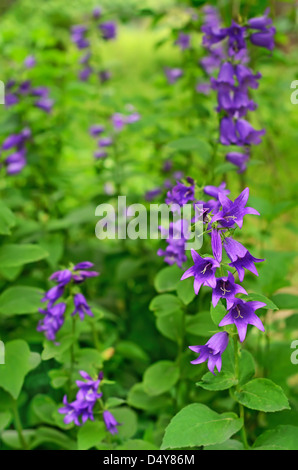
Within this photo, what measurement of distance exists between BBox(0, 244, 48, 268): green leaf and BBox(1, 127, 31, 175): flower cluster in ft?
1.98

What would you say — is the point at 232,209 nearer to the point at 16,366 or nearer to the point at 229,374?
the point at 229,374

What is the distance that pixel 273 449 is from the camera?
1184 mm

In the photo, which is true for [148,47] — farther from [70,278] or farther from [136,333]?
[70,278]

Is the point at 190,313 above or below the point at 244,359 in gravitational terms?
below

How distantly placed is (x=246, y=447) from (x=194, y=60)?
177cm

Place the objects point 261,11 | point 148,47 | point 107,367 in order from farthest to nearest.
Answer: point 148,47, point 107,367, point 261,11

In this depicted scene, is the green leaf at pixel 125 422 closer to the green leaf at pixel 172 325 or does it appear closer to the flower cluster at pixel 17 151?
the green leaf at pixel 172 325

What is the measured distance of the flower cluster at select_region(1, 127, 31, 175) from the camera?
2.13 meters

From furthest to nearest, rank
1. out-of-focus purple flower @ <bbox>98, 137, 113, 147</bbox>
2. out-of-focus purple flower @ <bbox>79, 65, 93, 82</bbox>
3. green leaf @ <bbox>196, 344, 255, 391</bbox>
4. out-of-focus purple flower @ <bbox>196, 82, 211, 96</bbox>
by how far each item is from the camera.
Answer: out-of-focus purple flower @ <bbox>79, 65, 93, 82</bbox>
out-of-focus purple flower @ <bbox>196, 82, 211, 96</bbox>
out-of-focus purple flower @ <bbox>98, 137, 113, 147</bbox>
green leaf @ <bbox>196, 344, 255, 391</bbox>

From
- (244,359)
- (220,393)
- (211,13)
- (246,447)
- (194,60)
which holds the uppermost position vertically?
(211,13)

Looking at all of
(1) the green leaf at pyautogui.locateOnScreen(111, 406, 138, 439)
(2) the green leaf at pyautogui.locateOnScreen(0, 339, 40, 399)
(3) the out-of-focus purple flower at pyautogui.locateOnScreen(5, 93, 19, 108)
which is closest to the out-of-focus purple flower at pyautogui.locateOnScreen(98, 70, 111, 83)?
(3) the out-of-focus purple flower at pyautogui.locateOnScreen(5, 93, 19, 108)

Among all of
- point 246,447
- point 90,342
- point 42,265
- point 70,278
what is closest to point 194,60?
point 42,265

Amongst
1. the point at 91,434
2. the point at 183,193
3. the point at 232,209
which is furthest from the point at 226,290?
the point at 91,434

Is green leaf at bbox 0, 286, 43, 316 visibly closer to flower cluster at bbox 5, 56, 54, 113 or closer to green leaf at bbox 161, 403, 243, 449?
green leaf at bbox 161, 403, 243, 449
